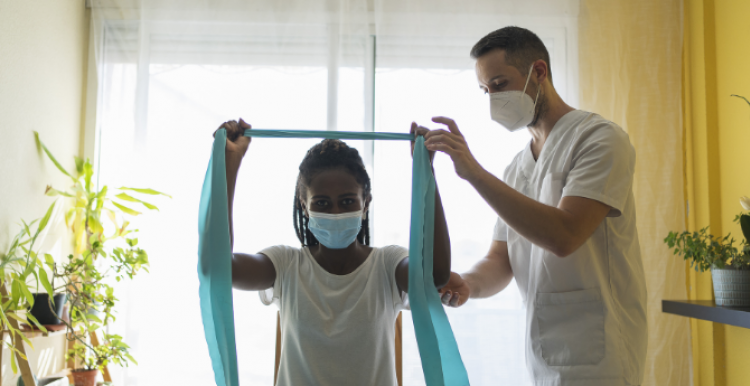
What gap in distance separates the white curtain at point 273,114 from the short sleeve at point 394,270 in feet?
3.10

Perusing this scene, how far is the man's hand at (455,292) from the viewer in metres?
1.32

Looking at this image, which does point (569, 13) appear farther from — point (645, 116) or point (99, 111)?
point (99, 111)

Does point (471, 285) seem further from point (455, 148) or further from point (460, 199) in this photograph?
point (460, 199)

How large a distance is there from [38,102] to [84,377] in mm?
1088

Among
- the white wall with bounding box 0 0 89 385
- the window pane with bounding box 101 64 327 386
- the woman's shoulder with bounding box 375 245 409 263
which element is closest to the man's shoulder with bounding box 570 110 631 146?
the woman's shoulder with bounding box 375 245 409 263

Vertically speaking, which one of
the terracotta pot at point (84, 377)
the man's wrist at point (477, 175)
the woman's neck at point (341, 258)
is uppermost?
the man's wrist at point (477, 175)

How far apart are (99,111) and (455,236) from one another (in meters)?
1.72

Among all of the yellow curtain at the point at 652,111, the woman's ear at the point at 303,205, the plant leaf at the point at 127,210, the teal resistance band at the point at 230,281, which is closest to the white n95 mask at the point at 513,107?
the teal resistance band at the point at 230,281

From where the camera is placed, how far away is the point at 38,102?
2016 millimetres

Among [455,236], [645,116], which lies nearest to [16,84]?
[455,236]

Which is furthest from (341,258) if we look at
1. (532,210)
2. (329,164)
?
(532,210)

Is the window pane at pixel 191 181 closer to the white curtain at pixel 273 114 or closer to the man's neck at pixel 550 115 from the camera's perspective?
the white curtain at pixel 273 114

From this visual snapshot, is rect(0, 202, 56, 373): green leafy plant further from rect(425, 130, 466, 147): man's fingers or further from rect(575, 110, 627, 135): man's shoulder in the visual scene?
rect(575, 110, 627, 135): man's shoulder

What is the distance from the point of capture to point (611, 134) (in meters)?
1.29
